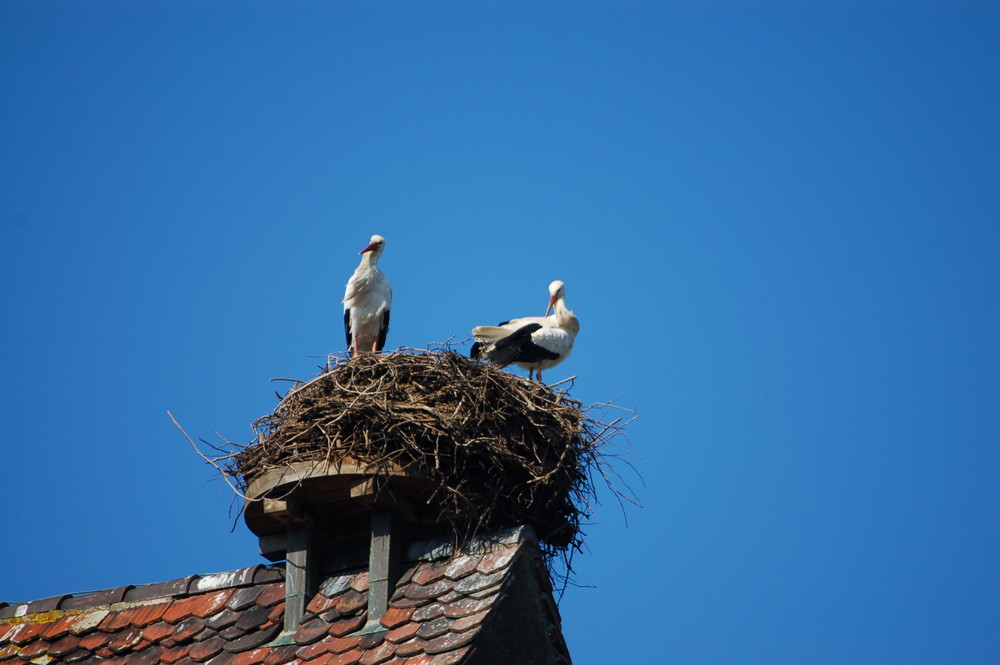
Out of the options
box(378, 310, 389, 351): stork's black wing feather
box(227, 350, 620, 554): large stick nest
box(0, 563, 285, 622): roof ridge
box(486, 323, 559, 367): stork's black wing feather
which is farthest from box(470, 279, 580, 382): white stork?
box(0, 563, 285, 622): roof ridge

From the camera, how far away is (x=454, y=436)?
7.46 metres

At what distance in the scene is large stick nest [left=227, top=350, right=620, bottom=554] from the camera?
288 inches

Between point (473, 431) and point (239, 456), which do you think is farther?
point (239, 456)

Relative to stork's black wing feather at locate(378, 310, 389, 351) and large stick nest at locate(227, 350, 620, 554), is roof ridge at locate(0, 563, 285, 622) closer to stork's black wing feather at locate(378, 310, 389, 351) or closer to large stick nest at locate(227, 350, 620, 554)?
large stick nest at locate(227, 350, 620, 554)

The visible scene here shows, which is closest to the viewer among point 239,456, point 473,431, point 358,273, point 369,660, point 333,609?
point 369,660

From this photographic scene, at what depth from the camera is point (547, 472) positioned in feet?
25.3

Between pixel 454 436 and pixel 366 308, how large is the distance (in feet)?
16.5

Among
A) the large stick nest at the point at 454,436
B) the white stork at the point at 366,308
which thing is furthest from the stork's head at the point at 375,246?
the large stick nest at the point at 454,436

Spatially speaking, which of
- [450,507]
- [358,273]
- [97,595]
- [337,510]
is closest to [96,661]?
[97,595]

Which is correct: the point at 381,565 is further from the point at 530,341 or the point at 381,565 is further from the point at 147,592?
the point at 530,341

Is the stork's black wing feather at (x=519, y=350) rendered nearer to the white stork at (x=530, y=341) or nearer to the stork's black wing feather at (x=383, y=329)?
the white stork at (x=530, y=341)

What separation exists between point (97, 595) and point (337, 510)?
1.92 metres

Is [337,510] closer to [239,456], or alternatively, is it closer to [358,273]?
[239,456]

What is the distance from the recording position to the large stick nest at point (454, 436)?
7.32 meters
